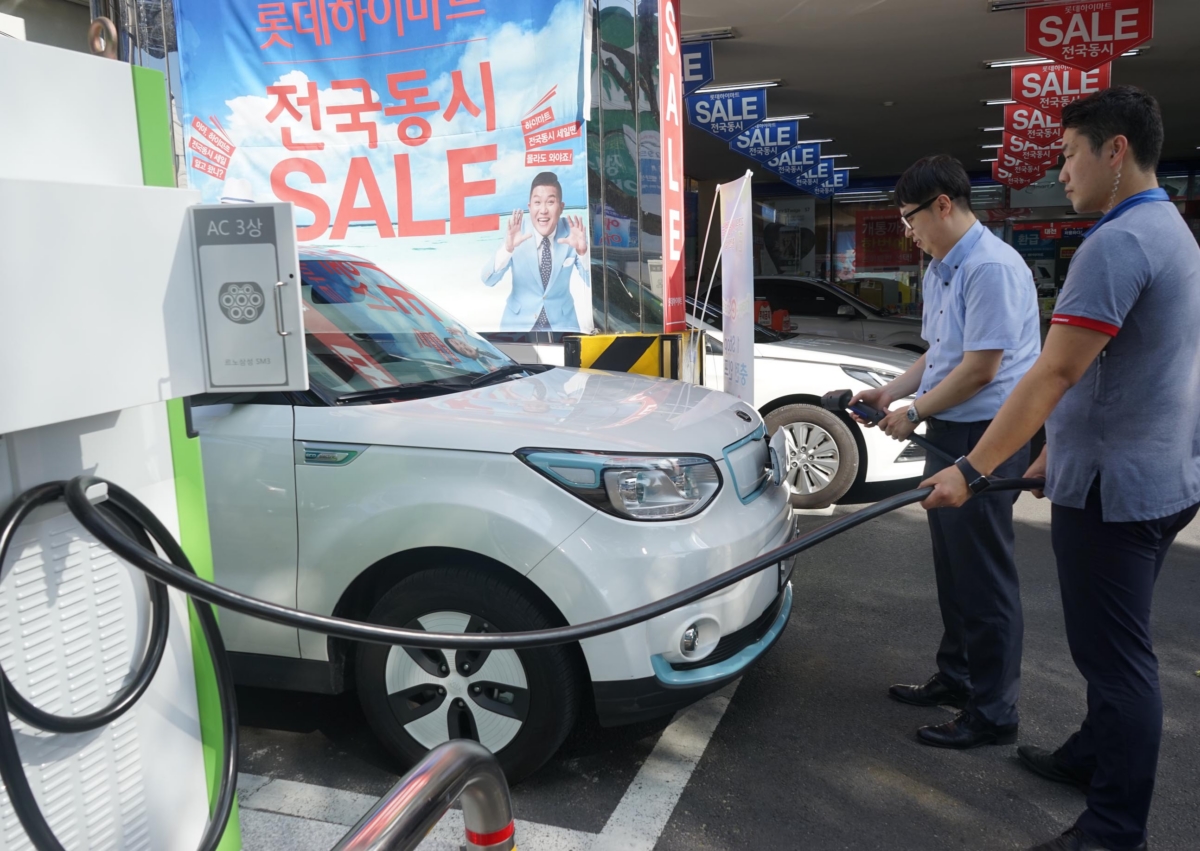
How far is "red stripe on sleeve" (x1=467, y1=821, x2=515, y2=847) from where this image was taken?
1.56m

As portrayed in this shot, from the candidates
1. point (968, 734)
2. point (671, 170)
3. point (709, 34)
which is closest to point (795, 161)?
point (709, 34)

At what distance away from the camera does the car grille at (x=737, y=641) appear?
2.79 meters

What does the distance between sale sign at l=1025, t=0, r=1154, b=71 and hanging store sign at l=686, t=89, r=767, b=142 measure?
352 centimetres

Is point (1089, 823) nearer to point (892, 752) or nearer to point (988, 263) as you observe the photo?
point (892, 752)

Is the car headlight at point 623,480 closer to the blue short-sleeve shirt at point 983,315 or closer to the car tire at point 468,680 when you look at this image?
the car tire at point 468,680

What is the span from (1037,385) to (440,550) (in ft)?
5.61

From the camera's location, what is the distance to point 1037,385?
2332 millimetres

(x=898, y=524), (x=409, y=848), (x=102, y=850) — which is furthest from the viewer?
(x=898, y=524)

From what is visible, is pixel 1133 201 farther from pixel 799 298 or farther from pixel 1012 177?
pixel 1012 177

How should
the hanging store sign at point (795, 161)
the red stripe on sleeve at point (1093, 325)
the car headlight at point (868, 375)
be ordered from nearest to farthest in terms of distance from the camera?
the red stripe on sleeve at point (1093, 325) < the car headlight at point (868, 375) < the hanging store sign at point (795, 161)

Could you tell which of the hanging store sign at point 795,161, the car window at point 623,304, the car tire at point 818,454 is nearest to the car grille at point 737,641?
the car window at point 623,304

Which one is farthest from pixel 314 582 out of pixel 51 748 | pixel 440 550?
pixel 51 748

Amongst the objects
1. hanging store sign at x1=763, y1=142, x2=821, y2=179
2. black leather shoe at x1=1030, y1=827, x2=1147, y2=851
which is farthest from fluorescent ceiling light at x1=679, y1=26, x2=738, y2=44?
black leather shoe at x1=1030, y1=827, x2=1147, y2=851

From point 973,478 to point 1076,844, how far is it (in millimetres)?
1028
